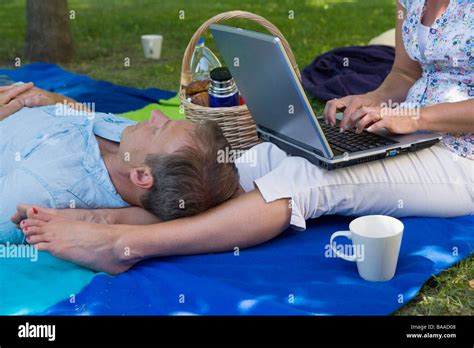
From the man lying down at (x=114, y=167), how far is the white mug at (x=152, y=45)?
280 cm

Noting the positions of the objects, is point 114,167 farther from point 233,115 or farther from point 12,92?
point 233,115

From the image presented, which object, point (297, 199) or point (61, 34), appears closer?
point (297, 199)

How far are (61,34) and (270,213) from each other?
3.55 meters

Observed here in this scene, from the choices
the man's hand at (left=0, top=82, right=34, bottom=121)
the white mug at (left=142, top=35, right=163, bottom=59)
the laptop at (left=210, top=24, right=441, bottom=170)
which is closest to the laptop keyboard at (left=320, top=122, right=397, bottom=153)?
the laptop at (left=210, top=24, right=441, bottom=170)

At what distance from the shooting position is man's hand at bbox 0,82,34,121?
2629mm

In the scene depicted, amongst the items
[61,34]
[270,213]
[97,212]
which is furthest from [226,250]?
[61,34]

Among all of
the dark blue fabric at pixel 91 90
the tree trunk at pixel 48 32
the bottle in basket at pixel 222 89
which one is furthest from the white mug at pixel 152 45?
the bottle in basket at pixel 222 89

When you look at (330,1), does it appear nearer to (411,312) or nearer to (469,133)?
(469,133)

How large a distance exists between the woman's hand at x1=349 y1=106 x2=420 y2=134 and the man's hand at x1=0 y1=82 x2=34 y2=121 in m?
1.21

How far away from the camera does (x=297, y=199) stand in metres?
2.23

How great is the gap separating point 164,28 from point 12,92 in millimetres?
3708

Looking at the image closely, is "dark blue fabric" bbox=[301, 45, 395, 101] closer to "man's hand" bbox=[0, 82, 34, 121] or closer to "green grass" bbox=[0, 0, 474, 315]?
"green grass" bbox=[0, 0, 474, 315]

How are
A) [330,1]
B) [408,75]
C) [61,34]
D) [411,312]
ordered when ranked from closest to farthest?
[411,312]
[408,75]
[61,34]
[330,1]

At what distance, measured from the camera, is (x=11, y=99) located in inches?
105
